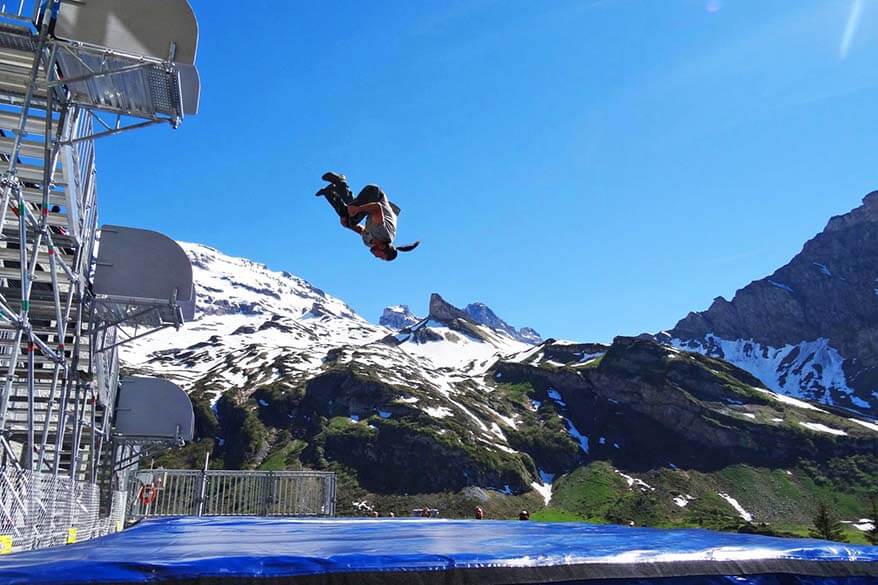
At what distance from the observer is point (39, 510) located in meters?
10.5

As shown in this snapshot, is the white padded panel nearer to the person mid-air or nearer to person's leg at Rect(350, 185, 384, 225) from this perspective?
the person mid-air

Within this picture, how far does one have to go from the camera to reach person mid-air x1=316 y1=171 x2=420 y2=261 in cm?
884

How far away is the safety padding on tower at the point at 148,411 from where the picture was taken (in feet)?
81.0

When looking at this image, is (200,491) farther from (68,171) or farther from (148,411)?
(68,171)

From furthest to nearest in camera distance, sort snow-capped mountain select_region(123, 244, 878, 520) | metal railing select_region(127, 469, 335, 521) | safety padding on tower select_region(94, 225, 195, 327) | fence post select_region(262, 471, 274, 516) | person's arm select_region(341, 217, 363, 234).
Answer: snow-capped mountain select_region(123, 244, 878, 520)
metal railing select_region(127, 469, 335, 521)
fence post select_region(262, 471, 274, 516)
safety padding on tower select_region(94, 225, 195, 327)
person's arm select_region(341, 217, 363, 234)

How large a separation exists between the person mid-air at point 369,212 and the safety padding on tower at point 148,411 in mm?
18862

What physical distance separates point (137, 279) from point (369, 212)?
10.0 metres

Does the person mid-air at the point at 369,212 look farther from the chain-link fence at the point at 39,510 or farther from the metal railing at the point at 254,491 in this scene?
the metal railing at the point at 254,491

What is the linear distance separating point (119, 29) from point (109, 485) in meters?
19.6

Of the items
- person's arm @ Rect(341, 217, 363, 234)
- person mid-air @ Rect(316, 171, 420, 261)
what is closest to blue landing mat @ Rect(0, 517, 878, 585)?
person mid-air @ Rect(316, 171, 420, 261)

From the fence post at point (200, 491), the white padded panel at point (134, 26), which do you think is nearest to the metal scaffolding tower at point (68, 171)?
the white padded panel at point (134, 26)

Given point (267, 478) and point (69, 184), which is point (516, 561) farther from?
point (267, 478)

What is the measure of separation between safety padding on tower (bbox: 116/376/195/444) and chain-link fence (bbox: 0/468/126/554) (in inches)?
365

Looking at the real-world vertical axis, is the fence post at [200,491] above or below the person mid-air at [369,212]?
below
